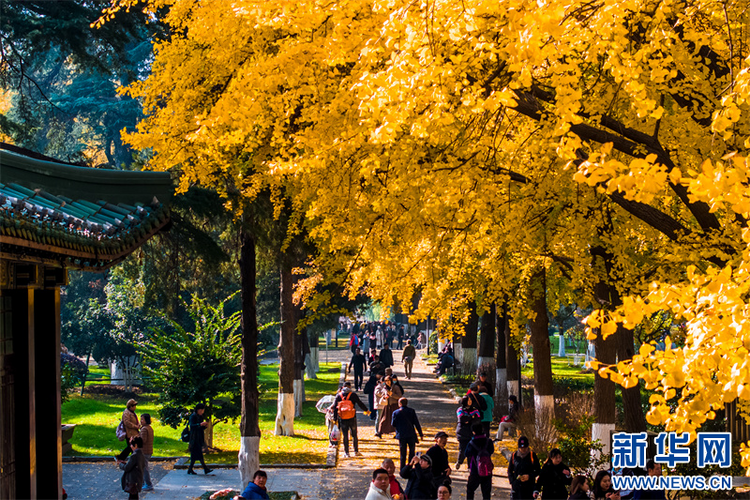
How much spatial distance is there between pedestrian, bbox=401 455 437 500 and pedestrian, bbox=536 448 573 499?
158cm

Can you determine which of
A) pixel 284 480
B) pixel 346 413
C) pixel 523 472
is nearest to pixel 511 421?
pixel 346 413

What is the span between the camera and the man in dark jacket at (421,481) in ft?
38.2

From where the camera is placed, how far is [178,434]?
22.5 m

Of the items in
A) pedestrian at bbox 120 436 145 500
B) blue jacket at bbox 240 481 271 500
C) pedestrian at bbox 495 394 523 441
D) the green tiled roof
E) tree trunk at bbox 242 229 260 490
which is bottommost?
pedestrian at bbox 495 394 523 441

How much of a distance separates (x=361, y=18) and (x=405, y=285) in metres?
6.47

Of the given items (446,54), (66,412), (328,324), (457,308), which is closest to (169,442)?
(66,412)

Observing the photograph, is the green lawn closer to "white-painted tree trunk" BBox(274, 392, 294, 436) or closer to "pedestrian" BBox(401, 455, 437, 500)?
"white-painted tree trunk" BBox(274, 392, 294, 436)

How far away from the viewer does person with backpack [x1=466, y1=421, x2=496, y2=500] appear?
13.4 meters

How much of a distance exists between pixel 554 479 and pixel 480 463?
216 cm

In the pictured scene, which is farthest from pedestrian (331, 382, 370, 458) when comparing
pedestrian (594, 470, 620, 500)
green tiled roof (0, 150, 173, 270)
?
green tiled roof (0, 150, 173, 270)

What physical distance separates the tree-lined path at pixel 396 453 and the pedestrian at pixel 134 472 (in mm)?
3443

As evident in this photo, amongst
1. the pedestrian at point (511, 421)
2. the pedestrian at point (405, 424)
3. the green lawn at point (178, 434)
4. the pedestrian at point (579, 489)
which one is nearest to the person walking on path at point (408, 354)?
the green lawn at point (178, 434)

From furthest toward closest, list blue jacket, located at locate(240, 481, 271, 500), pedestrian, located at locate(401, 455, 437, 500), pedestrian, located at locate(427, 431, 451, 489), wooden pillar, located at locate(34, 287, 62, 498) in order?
pedestrian, located at locate(427, 431, 451, 489), pedestrian, located at locate(401, 455, 437, 500), blue jacket, located at locate(240, 481, 271, 500), wooden pillar, located at locate(34, 287, 62, 498)

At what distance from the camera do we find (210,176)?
42.9ft
